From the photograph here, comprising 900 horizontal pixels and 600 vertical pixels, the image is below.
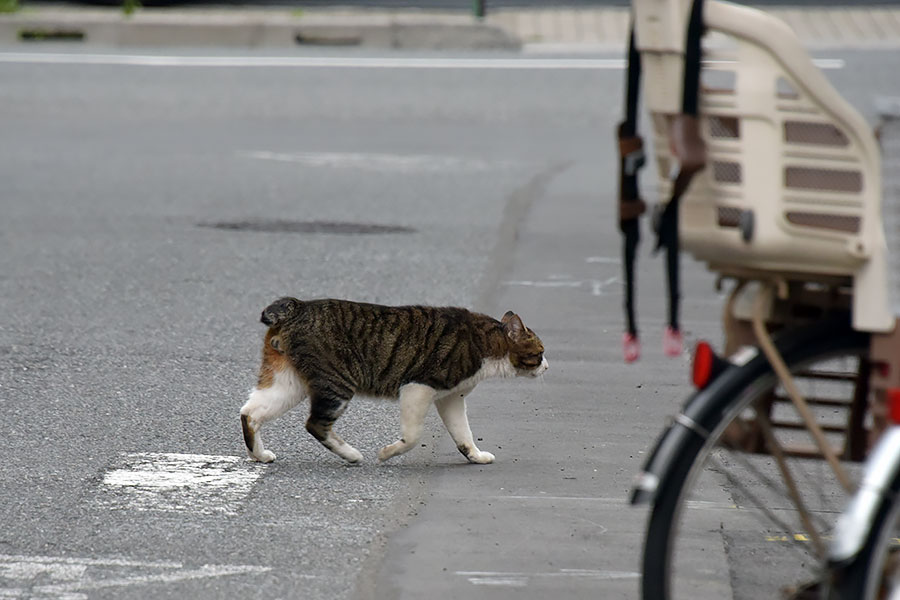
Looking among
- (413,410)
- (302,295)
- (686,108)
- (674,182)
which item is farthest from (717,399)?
(302,295)

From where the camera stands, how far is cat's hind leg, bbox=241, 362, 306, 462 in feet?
18.1

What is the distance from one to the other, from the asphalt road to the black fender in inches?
44.9

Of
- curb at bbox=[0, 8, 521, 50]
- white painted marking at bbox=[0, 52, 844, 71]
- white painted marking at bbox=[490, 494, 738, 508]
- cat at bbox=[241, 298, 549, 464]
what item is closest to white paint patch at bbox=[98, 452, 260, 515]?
cat at bbox=[241, 298, 549, 464]

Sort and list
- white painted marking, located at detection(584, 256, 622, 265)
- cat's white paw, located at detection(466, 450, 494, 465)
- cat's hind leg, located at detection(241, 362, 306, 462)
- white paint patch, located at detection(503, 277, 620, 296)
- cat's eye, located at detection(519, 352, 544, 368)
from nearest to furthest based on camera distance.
A: cat's hind leg, located at detection(241, 362, 306, 462) < cat's white paw, located at detection(466, 450, 494, 465) < cat's eye, located at detection(519, 352, 544, 368) < white paint patch, located at detection(503, 277, 620, 296) < white painted marking, located at detection(584, 256, 622, 265)

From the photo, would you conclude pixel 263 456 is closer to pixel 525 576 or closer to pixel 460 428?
pixel 460 428

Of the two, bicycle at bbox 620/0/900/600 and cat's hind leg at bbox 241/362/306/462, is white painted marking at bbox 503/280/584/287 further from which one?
bicycle at bbox 620/0/900/600

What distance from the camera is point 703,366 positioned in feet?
10.8

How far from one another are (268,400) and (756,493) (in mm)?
1788

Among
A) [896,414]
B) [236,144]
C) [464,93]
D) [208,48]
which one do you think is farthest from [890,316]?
[208,48]

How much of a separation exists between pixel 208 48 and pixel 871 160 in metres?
16.6

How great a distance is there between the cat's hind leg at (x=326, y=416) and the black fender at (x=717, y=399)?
2425mm

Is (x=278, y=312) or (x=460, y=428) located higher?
(x=278, y=312)

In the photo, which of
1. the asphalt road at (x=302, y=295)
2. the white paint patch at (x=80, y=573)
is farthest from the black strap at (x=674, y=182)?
the white paint patch at (x=80, y=573)

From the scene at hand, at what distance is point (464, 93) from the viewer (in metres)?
16.4
